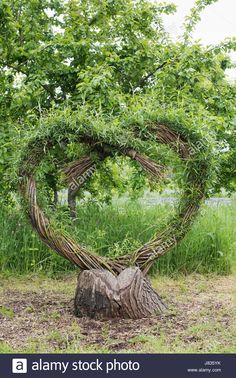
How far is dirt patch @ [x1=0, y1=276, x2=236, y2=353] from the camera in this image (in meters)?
4.59

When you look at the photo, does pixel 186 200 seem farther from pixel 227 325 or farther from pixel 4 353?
pixel 4 353

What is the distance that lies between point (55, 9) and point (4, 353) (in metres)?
4.30

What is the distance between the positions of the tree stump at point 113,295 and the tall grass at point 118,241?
4.60 feet

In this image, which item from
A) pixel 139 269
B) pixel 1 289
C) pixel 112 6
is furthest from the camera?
pixel 112 6

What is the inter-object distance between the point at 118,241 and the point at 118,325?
1920mm

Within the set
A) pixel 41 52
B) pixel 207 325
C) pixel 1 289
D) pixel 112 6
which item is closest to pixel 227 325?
pixel 207 325

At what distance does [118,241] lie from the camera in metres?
6.83

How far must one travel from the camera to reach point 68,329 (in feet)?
16.2

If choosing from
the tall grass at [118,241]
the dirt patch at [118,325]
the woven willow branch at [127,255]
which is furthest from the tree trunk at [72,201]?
the woven willow branch at [127,255]

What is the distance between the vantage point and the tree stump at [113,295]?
507 centimetres

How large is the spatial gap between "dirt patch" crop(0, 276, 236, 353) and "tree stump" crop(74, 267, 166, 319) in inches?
3.1

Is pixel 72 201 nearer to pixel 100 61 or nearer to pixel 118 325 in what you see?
pixel 100 61

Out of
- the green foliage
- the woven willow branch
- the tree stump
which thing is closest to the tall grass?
the green foliage

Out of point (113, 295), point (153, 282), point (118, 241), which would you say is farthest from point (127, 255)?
point (118, 241)
